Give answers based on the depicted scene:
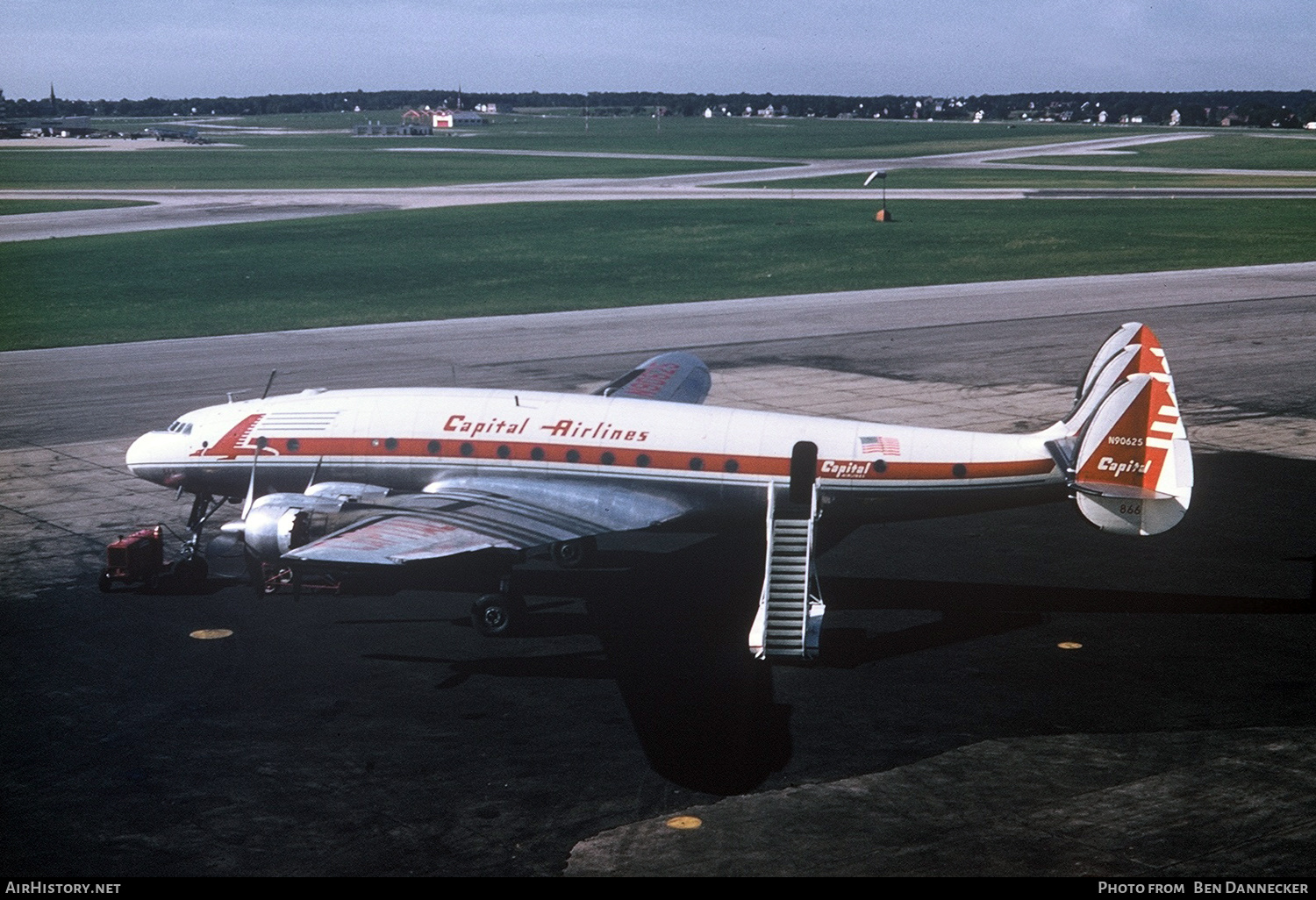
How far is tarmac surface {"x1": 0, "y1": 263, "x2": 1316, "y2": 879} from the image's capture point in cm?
1973

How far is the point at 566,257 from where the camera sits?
316 feet

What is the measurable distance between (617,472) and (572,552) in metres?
2.94

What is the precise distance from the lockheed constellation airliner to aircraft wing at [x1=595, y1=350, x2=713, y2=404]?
672 centimetres

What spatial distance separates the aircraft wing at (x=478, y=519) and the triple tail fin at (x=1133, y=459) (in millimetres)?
9322

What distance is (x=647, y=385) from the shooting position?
4028cm

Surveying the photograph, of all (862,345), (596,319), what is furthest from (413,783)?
(596,319)

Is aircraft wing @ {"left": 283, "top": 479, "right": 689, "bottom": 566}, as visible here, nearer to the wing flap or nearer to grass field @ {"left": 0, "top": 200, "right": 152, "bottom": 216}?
the wing flap

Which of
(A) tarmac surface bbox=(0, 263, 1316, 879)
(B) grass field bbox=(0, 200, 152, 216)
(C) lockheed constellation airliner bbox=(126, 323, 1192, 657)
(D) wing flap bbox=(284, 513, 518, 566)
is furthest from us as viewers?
(B) grass field bbox=(0, 200, 152, 216)

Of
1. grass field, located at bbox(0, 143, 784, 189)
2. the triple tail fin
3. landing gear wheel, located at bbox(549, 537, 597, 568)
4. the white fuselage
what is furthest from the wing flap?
grass field, located at bbox(0, 143, 784, 189)

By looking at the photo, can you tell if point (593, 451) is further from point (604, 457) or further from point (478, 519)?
point (478, 519)

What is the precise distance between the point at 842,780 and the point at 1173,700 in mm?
7510

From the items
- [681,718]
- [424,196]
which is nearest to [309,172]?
[424,196]

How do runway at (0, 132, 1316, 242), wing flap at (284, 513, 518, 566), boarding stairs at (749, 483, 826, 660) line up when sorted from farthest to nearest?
runway at (0, 132, 1316, 242)
boarding stairs at (749, 483, 826, 660)
wing flap at (284, 513, 518, 566)

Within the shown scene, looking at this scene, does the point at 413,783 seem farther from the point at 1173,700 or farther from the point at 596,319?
the point at 596,319
